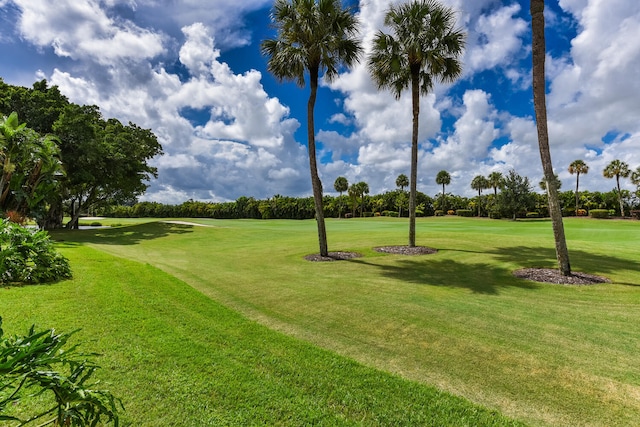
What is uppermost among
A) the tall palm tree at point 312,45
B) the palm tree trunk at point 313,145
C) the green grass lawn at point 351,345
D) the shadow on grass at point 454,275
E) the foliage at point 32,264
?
the tall palm tree at point 312,45

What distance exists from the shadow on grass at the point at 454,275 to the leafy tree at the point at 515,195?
4684 centimetres

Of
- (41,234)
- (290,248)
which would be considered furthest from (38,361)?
(290,248)

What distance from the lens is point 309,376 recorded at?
157 inches

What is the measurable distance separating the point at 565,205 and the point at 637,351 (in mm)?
70860

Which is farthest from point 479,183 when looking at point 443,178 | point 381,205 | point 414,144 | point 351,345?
point 351,345

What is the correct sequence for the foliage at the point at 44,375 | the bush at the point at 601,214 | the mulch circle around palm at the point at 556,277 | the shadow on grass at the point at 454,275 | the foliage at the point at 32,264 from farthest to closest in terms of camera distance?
the bush at the point at 601,214, the mulch circle around palm at the point at 556,277, the shadow on grass at the point at 454,275, the foliage at the point at 32,264, the foliage at the point at 44,375

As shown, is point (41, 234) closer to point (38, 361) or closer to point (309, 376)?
point (309, 376)

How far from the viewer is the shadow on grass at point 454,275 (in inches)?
376

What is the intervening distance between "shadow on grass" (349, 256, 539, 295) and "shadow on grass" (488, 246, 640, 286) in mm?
1927

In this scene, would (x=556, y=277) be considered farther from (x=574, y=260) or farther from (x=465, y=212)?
(x=465, y=212)

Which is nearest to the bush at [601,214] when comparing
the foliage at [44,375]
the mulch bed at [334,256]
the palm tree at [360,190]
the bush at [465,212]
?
the bush at [465,212]

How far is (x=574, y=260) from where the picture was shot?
511 inches

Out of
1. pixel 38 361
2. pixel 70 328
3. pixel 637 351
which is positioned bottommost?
pixel 637 351

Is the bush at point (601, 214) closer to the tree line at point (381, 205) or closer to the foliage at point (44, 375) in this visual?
the tree line at point (381, 205)
